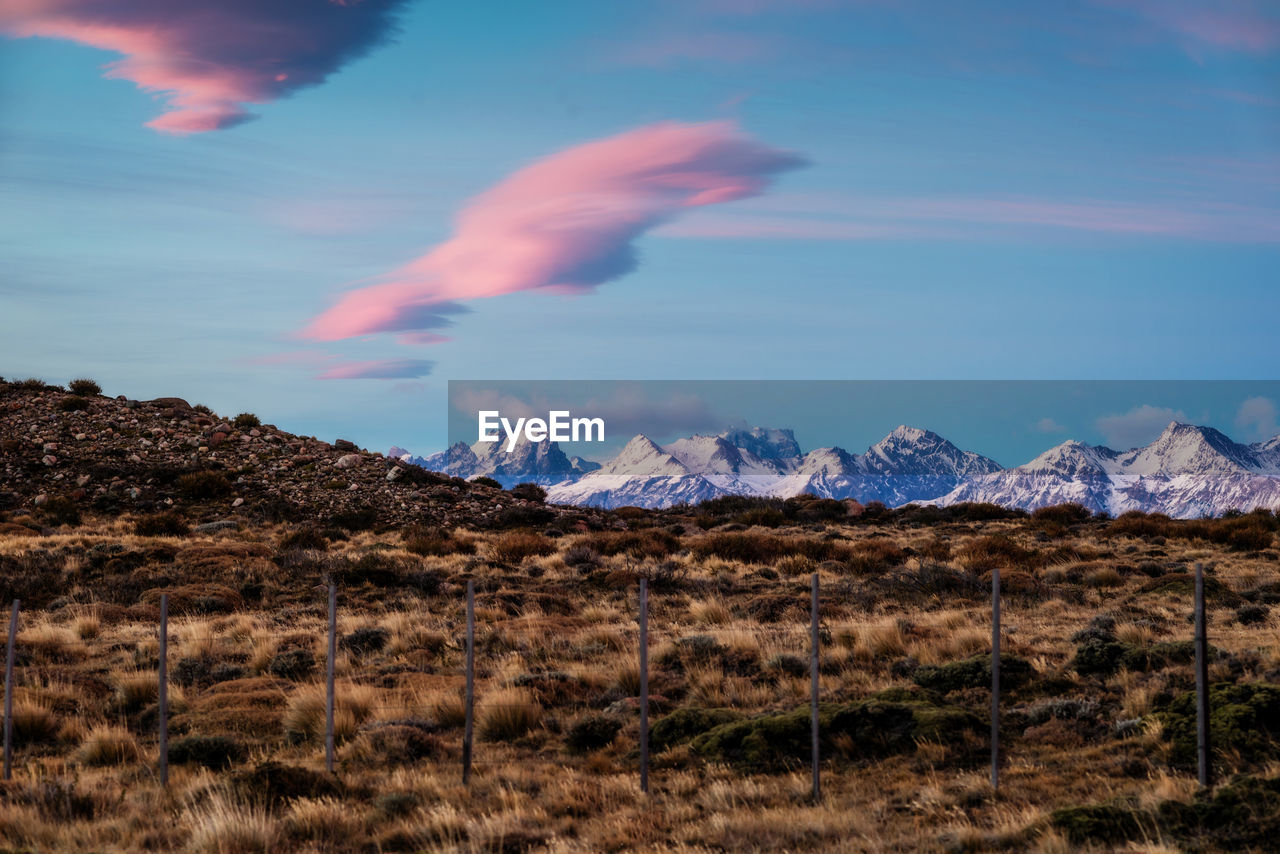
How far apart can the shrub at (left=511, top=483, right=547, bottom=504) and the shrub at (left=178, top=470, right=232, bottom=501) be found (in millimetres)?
13015

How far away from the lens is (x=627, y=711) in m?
12.1

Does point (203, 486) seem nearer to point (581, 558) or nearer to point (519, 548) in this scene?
point (519, 548)

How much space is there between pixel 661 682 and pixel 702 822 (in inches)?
208

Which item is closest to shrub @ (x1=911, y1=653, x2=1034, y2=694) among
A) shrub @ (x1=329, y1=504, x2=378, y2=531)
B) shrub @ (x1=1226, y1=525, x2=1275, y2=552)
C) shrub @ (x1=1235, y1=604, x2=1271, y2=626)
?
shrub @ (x1=1235, y1=604, x2=1271, y2=626)

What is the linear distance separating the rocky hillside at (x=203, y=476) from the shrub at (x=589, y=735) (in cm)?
2683

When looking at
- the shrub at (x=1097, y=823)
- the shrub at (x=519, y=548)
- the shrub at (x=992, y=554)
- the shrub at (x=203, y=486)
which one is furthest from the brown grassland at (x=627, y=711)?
the shrub at (x=203, y=486)

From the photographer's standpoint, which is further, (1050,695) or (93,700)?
(93,700)

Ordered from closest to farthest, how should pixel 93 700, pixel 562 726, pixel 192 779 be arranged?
pixel 192 779
pixel 562 726
pixel 93 700

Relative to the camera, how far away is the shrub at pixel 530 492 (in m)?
46.6

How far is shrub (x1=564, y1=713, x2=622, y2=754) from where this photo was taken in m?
11.2

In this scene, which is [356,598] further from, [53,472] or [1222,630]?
[53,472]

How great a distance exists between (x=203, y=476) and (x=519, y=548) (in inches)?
727

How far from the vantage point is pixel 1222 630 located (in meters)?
15.7

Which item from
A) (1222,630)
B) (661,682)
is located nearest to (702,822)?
(661,682)
